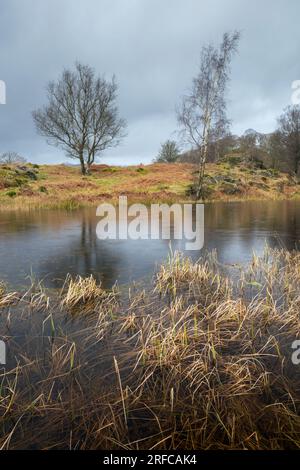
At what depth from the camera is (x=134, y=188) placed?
24953 millimetres

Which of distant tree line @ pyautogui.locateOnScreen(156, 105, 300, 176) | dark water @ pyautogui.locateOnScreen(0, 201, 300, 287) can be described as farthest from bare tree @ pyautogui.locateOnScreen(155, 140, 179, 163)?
dark water @ pyautogui.locateOnScreen(0, 201, 300, 287)

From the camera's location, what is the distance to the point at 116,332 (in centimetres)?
322

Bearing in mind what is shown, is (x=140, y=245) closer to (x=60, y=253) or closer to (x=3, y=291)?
(x=60, y=253)

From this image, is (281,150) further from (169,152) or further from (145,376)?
(145,376)

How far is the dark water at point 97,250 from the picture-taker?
5.39 meters

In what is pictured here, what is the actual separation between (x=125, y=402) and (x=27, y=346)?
1258mm

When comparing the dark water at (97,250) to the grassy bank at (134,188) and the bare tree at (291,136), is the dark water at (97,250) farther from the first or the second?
the bare tree at (291,136)

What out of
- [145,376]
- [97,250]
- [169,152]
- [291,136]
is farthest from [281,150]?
[145,376]

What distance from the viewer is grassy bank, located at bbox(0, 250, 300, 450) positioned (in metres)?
1.91

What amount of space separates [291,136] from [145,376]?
4419 centimetres

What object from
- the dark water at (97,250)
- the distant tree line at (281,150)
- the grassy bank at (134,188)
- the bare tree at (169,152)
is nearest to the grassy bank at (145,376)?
the dark water at (97,250)

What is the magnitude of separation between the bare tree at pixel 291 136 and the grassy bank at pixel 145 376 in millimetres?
40665

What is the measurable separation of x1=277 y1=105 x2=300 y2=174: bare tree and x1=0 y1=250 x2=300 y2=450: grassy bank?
40.7 meters
